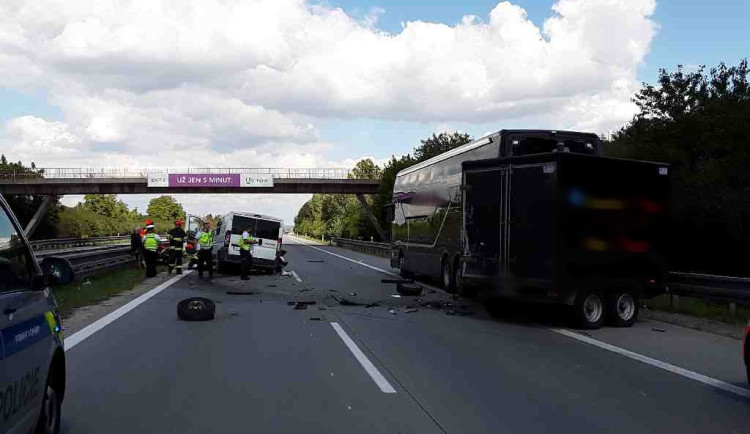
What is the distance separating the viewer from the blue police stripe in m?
3.53

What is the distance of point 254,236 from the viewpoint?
24156 millimetres

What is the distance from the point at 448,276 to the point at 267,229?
29.4ft

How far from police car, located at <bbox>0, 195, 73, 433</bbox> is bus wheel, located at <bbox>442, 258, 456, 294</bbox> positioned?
1301cm

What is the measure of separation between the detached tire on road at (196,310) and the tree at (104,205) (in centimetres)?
10908

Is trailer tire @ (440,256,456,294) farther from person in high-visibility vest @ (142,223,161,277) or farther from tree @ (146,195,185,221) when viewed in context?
tree @ (146,195,185,221)

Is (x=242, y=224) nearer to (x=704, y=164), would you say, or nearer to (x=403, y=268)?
(x=403, y=268)

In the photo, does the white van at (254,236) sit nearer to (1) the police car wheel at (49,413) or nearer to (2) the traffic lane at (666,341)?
(2) the traffic lane at (666,341)

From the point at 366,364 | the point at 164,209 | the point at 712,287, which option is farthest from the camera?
the point at 164,209

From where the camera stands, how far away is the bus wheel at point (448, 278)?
1726 centimetres

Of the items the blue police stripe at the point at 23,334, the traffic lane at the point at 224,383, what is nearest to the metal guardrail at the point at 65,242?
the traffic lane at the point at 224,383

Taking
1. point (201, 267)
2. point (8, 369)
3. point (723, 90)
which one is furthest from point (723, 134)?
point (8, 369)

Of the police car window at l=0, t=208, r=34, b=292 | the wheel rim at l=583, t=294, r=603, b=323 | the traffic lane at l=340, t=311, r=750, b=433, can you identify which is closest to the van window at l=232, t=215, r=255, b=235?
the traffic lane at l=340, t=311, r=750, b=433

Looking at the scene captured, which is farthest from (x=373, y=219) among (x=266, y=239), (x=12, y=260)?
(x=12, y=260)

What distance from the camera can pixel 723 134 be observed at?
25703 mm
